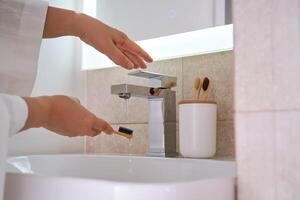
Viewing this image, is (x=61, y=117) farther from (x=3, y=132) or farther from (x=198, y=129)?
(x=198, y=129)

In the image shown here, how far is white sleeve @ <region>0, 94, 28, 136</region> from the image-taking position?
0.37m

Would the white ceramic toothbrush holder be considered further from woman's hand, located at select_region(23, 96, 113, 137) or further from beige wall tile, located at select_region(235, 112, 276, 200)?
beige wall tile, located at select_region(235, 112, 276, 200)

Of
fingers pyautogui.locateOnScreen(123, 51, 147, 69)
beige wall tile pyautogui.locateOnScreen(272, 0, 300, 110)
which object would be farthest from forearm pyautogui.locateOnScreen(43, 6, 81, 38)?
beige wall tile pyautogui.locateOnScreen(272, 0, 300, 110)

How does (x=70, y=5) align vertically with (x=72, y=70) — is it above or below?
above

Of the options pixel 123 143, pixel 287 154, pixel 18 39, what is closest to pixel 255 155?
pixel 287 154

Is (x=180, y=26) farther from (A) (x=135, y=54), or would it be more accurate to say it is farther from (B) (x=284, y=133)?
(B) (x=284, y=133)

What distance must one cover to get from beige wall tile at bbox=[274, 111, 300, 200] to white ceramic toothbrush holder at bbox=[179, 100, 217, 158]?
35 centimetres

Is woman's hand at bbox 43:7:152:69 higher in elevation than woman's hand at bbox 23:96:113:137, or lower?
higher

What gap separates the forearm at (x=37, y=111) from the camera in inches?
16.9

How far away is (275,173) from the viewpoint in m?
0.34

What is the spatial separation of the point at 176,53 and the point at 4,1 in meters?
0.41

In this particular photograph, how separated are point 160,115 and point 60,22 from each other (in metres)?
0.30

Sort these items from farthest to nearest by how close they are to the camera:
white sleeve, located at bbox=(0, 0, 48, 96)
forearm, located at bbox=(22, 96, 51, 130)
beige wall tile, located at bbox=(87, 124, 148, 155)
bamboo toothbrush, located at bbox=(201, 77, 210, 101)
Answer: beige wall tile, located at bbox=(87, 124, 148, 155) < bamboo toothbrush, located at bbox=(201, 77, 210, 101) < white sleeve, located at bbox=(0, 0, 48, 96) < forearm, located at bbox=(22, 96, 51, 130)

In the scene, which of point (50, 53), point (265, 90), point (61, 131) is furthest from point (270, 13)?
point (50, 53)
